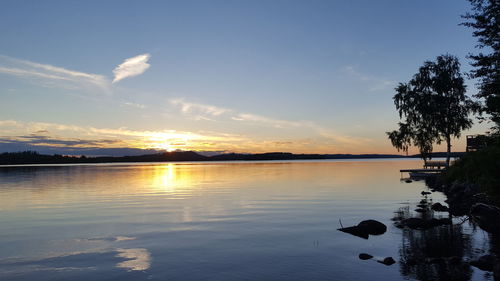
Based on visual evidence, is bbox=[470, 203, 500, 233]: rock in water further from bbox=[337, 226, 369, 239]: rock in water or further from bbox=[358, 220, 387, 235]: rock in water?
bbox=[337, 226, 369, 239]: rock in water

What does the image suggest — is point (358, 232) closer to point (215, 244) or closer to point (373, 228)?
point (373, 228)

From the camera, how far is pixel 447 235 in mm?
20781

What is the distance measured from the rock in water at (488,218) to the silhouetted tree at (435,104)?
35895mm

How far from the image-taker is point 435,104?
54.9 metres

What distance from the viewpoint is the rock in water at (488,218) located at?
20.9 metres

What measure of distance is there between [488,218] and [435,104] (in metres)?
37.6

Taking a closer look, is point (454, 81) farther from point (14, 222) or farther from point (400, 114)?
point (14, 222)

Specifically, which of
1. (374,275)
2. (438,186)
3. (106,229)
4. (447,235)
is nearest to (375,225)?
(447,235)

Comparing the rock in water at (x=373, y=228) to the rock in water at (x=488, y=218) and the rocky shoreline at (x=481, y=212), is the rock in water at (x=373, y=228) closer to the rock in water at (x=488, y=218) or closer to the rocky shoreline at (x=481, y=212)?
the rocky shoreline at (x=481, y=212)

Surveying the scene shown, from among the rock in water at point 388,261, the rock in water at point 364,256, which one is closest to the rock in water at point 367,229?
the rock in water at point 364,256

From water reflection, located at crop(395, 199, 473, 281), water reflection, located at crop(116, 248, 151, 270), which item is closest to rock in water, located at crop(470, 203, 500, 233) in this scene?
water reflection, located at crop(395, 199, 473, 281)

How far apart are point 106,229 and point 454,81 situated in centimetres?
5243

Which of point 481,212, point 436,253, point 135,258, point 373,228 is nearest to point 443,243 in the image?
point 436,253

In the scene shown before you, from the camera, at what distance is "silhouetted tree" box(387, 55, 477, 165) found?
54906mm
